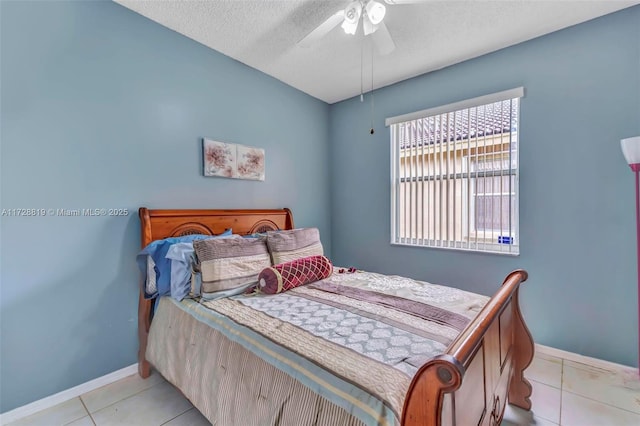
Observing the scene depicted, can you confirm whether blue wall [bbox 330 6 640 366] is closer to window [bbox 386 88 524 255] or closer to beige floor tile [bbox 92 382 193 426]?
window [bbox 386 88 524 255]

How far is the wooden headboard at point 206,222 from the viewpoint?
6.84 ft

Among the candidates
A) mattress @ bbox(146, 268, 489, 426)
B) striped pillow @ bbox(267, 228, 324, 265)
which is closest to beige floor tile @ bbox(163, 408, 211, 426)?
mattress @ bbox(146, 268, 489, 426)

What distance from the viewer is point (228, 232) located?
8.18 ft

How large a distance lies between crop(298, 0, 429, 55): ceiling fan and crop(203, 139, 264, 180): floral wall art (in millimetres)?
1166

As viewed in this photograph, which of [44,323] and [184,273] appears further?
[184,273]

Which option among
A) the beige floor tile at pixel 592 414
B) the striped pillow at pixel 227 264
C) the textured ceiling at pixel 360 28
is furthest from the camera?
the textured ceiling at pixel 360 28

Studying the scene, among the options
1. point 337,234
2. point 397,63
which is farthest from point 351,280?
point 397,63

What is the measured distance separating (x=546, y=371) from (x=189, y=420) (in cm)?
251

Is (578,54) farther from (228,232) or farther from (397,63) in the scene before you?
(228,232)

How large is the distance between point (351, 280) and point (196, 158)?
168 centimetres

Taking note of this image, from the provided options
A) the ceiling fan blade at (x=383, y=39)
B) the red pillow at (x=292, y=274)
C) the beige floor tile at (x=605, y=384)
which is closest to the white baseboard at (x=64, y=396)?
the red pillow at (x=292, y=274)

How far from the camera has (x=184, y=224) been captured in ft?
7.53

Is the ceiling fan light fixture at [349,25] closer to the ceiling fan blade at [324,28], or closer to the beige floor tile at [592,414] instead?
the ceiling fan blade at [324,28]

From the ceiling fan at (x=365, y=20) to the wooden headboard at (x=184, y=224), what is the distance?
62.3 inches
